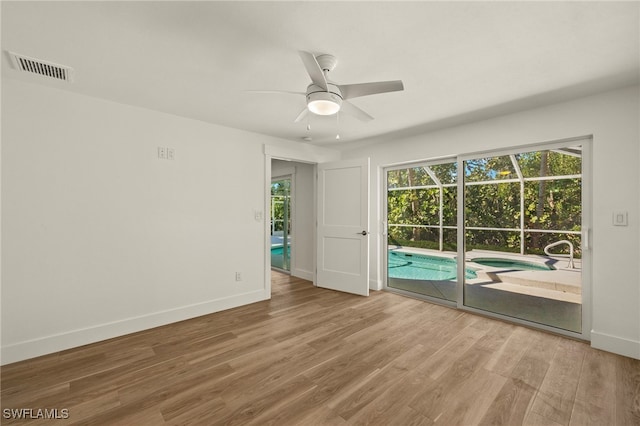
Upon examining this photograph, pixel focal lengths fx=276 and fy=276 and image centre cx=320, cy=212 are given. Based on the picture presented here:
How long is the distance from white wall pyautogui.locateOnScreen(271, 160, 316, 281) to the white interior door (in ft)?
1.37

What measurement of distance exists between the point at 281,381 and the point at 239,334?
3.23 feet

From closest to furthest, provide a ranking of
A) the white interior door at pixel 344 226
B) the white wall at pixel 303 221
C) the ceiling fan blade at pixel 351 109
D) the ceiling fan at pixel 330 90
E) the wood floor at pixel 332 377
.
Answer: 1. the wood floor at pixel 332 377
2. the ceiling fan at pixel 330 90
3. the ceiling fan blade at pixel 351 109
4. the white interior door at pixel 344 226
5. the white wall at pixel 303 221

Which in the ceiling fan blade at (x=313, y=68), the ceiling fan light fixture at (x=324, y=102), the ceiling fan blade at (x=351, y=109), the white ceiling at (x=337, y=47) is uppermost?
the white ceiling at (x=337, y=47)

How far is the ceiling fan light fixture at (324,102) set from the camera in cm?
194

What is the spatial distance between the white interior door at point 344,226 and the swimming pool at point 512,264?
155 centimetres

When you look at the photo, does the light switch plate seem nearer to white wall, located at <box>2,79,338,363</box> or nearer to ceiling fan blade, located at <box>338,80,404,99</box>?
ceiling fan blade, located at <box>338,80,404,99</box>

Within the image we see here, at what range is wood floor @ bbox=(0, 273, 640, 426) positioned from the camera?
172 centimetres

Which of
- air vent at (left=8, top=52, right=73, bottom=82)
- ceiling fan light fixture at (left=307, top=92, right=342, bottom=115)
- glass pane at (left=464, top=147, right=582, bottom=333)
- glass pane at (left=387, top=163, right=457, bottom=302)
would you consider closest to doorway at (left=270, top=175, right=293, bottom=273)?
glass pane at (left=387, top=163, right=457, bottom=302)

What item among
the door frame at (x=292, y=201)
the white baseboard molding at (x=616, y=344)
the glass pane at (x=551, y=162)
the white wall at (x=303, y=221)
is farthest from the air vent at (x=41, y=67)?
the white baseboard molding at (x=616, y=344)

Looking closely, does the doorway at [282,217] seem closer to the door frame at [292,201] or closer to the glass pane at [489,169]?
the door frame at [292,201]

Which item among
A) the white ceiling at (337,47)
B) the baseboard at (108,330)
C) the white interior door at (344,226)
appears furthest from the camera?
the white interior door at (344,226)

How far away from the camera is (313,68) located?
1.72 m

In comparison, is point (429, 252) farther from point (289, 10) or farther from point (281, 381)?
point (289, 10)

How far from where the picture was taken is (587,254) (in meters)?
2.72
